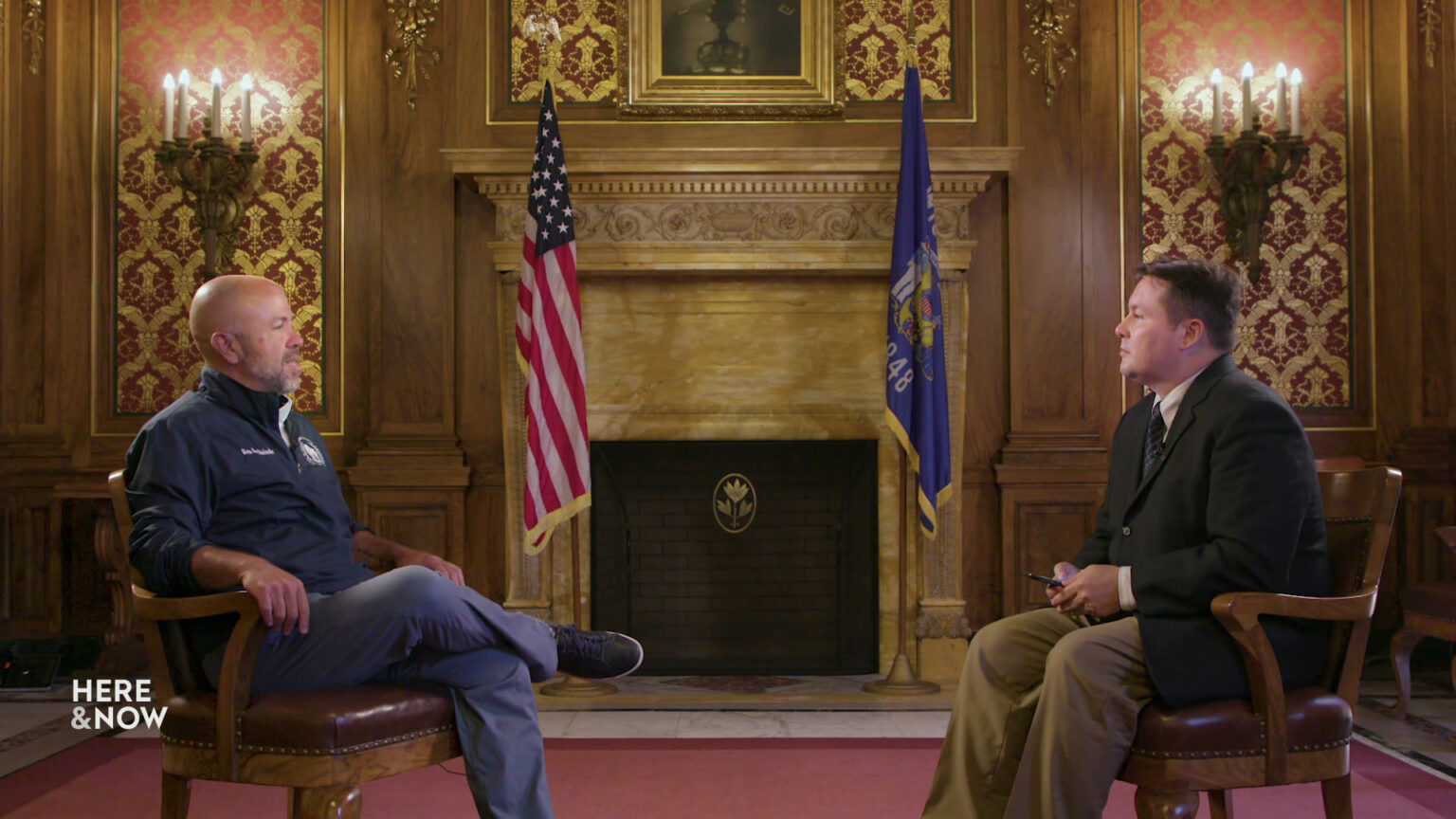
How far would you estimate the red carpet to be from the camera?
3168 millimetres

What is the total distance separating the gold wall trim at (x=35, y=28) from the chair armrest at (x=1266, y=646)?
5.21m

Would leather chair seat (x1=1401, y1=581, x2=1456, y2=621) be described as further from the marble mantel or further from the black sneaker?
the black sneaker

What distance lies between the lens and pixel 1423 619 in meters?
4.10

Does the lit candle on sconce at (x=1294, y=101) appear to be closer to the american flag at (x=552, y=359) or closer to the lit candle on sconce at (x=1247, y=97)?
the lit candle on sconce at (x=1247, y=97)

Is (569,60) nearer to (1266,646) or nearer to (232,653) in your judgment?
(232,653)

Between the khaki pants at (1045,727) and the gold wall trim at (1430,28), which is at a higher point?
the gold wall trim at (1430,28)

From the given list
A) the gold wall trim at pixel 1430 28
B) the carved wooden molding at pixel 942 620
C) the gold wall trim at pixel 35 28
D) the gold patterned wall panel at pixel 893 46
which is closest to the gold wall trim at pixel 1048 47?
the gold patterned wall panel at pixel 893 46

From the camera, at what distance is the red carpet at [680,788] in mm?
3168

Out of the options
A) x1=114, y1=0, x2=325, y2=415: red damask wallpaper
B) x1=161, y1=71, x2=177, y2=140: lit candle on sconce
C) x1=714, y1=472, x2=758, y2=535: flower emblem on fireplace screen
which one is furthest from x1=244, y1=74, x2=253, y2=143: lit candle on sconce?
x1=714, y1=472, x2=758, y2=535: flower emblem on fireplace screen

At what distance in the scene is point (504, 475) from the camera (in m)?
5.05

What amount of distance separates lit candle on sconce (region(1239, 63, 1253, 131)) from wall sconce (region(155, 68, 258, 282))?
4.16 m

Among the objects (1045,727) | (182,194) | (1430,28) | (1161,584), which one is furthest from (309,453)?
(1430,28)

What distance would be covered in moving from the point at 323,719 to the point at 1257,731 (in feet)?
5.60

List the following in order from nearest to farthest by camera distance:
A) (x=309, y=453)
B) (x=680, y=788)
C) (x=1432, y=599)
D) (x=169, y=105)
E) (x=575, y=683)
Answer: (x=309, y=453), (x=680, y=788), (x=1432, y=599), (x=575, y=683), (x=169, y=105)
